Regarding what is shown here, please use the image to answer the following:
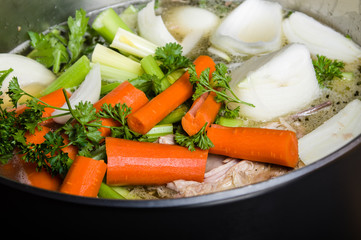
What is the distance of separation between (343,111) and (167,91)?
66cm

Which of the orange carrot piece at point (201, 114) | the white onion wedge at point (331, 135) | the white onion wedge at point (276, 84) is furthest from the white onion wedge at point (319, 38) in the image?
the orange carrot piece at point (201, 114)

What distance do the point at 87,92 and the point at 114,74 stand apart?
0.22 m

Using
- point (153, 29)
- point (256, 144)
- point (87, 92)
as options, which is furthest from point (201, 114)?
point (153, 29)

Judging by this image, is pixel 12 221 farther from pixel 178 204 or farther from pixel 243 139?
pixel 243 139

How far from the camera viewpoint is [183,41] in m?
2.06

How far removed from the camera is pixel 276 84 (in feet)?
5.26

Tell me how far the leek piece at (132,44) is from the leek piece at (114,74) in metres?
0.14

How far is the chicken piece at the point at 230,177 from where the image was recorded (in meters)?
1.33

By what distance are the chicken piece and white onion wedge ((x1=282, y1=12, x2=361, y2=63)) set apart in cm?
78

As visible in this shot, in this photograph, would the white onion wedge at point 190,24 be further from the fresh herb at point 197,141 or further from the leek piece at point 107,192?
the leek piece at point 107,192

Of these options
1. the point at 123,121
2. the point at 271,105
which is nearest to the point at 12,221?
the point at 123,121

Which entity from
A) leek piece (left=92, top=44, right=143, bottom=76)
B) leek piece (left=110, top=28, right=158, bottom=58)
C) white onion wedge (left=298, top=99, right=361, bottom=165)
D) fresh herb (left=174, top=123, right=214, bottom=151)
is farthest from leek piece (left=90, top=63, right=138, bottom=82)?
white onion wedge (left=298, top=99, right=361, bottom=165)

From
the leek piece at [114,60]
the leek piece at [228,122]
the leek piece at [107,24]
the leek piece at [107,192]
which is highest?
the leek piece at [107,24]

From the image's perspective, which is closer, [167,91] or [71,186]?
[71,186]
